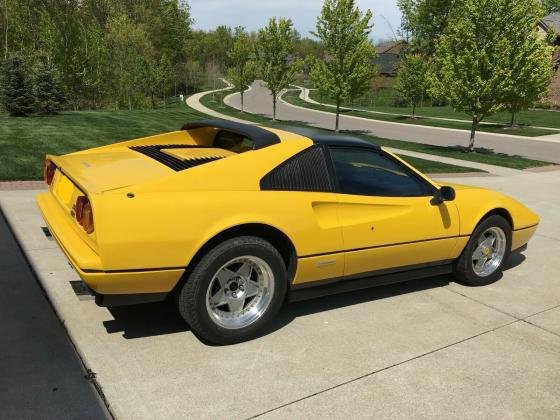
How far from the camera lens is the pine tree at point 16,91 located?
16156mm

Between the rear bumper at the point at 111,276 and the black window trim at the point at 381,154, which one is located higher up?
the black window trim at the point at 381,154

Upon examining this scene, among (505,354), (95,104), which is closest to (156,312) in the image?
(505,354)

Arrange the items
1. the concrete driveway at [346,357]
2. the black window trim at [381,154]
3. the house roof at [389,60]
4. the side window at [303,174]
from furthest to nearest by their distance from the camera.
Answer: the house roof at [389,60] → the black window trim at [381,154] → the side window at [303,174] → the concrete driveway at [346,357]

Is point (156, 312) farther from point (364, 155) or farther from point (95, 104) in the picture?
point (95, 104)

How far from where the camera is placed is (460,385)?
3102mm

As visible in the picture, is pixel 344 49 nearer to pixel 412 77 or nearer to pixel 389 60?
pixel 412 77

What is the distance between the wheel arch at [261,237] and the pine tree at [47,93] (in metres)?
16.4

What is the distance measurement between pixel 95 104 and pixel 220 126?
1042 inches

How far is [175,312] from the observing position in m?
3.85

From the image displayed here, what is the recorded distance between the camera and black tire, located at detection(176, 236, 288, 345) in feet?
10.5

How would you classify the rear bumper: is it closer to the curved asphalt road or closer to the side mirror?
the side mirror

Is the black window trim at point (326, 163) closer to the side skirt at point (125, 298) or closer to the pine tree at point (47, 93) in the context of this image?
the side skirt at point (125, 298)

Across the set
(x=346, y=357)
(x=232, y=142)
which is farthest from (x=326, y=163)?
(x=346, y=357)

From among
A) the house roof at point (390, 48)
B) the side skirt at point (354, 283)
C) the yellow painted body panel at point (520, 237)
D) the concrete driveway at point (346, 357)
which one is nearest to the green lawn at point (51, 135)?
the concrete driveway at point (346, 357)
